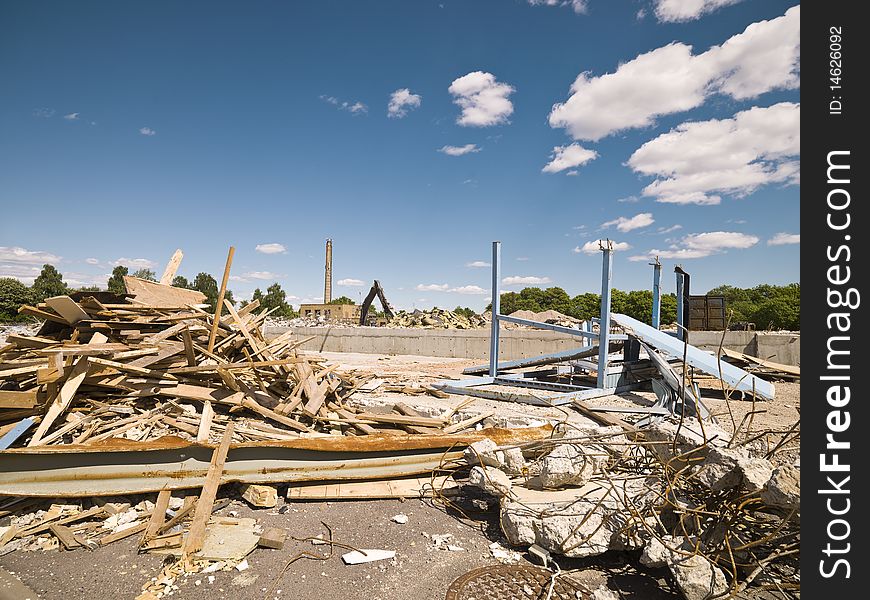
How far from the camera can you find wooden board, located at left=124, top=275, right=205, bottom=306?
622 centimetres

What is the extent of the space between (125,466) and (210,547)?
111 centimetres

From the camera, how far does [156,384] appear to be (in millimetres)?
4801

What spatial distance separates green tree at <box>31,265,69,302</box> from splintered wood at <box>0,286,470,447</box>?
57.5m

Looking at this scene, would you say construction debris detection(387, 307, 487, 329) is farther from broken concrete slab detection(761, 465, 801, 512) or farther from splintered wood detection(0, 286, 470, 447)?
broken concrete slab detection(761, 465, 801, 512)

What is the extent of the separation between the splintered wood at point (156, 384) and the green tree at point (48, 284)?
189 feet

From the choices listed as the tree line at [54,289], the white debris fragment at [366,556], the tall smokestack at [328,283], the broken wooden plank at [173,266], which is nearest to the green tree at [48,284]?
the tree line at [54,289]

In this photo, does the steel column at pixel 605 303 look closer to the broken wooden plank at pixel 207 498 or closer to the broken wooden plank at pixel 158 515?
the broken wooden plank at pixel 207 498

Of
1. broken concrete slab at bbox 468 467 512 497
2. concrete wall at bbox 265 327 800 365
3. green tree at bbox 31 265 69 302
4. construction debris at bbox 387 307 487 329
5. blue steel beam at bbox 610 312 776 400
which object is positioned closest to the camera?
broken concrete slab at bbox 468 467 512 497

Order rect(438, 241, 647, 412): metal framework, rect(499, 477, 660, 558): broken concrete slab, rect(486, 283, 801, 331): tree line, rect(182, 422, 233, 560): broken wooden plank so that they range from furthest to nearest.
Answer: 1. rect(486, 283, 801, 331): tree line
2. rect(438, 241, 647, 412): metal framework
3. rect(182, 422, 233, 560): broken wooden plank
4. rect(499, 477, 660, 558): broken concrete slab

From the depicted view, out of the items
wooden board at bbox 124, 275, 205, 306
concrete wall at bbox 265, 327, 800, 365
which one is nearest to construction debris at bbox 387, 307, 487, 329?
concrete wall at bbox 265, 327, 800, 365

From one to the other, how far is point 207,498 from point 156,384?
1855mm

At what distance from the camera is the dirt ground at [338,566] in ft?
8.86
